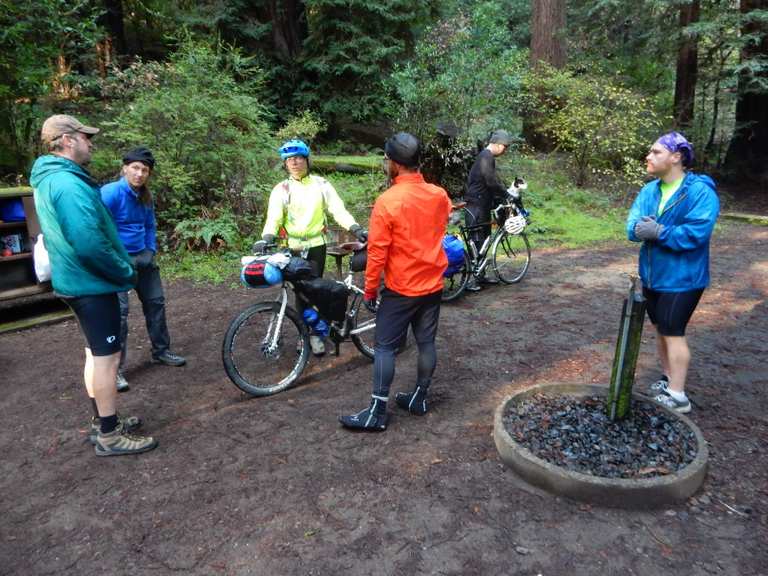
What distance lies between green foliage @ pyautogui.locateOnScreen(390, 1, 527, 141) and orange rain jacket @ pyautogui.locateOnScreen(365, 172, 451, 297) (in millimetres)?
8707

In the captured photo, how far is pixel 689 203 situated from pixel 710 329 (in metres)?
2.91

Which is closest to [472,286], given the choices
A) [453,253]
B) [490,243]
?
[490,243]

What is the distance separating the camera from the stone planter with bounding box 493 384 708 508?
118 inches

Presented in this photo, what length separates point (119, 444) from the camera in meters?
3.66

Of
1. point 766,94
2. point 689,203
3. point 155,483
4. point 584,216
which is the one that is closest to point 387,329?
point 155,483

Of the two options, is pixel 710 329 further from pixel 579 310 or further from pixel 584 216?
pixel 584 216

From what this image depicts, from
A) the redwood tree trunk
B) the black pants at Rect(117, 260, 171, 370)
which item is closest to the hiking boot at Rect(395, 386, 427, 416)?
the black pants at Rect(117, 260, 171, 370)

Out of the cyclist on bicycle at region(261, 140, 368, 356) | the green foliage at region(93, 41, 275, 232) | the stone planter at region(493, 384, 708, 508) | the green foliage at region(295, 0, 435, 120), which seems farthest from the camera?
the green foliage at region(295, 0, 435, 120)

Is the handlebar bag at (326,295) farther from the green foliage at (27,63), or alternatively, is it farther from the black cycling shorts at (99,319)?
the green foliage at (27,63)

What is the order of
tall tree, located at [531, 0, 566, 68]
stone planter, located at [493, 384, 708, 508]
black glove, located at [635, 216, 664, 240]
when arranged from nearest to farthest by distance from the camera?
1. stone planter, located at [493, 384, 708, 508]
2. black glove, located at [635, 216, 664, 240]
3. tall tree, located at [531, 0, 566, 68]

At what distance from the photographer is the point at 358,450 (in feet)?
12.0

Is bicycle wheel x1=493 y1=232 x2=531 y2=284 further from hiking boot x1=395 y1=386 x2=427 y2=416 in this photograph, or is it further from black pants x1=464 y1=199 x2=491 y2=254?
hiking boot x1=395 y1=386 x2=427 y2=416

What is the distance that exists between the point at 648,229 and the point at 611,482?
1729 millimetres

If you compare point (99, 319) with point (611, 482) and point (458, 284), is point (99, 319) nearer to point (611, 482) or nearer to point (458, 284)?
point (611, 482)
